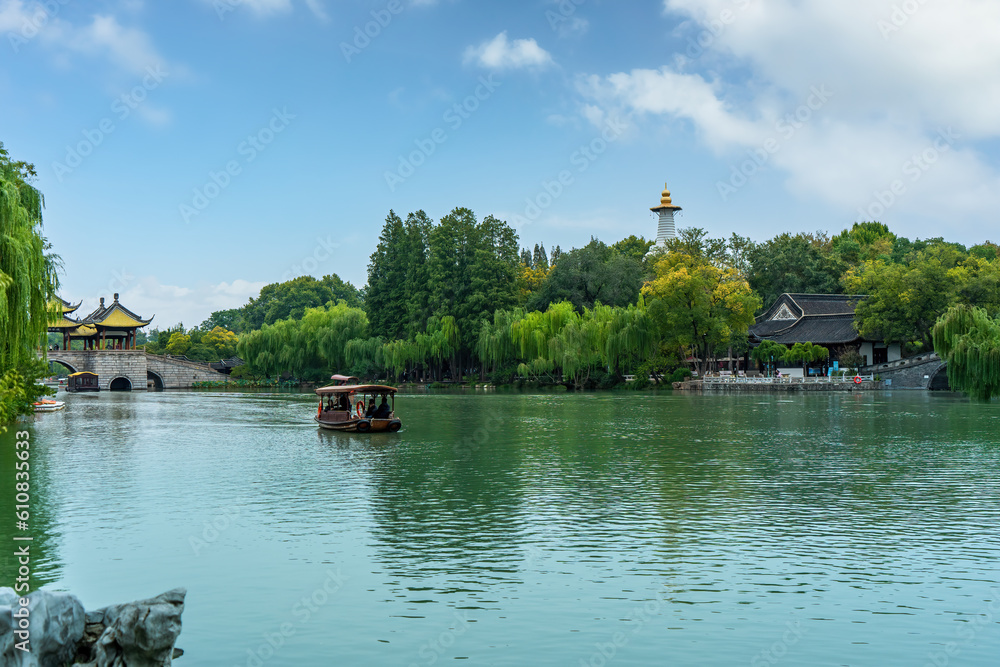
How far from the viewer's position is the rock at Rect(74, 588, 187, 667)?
5988mm

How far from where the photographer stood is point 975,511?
40.6 feet

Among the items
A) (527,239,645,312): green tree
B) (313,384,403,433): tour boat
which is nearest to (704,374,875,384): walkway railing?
(527,239,645,312): green tree

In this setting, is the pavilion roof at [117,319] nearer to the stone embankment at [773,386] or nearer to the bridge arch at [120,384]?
the bridge arch at [120,384]

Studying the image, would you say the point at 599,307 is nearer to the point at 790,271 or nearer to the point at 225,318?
the point at 790,271

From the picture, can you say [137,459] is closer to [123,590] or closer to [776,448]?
[123,590]

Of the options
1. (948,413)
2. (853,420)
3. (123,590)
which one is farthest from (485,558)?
(948,413)

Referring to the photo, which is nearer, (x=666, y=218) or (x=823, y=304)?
(x=823, y=304)

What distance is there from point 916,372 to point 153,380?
195 feet

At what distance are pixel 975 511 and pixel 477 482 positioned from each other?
795cm

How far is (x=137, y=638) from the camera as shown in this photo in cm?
600

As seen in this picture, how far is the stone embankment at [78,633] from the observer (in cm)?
589

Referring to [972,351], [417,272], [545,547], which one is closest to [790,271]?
[417,272]

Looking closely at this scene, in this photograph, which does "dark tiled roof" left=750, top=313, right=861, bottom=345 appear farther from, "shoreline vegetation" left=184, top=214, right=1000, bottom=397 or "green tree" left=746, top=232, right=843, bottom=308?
"green tree" left=746, top=232, right=843, bottom=308

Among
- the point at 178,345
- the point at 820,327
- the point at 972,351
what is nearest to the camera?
the point at 972,351
